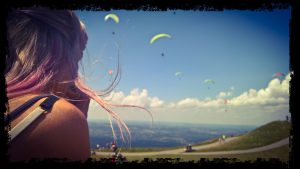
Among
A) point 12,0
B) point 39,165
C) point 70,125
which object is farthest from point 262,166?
point 12,0

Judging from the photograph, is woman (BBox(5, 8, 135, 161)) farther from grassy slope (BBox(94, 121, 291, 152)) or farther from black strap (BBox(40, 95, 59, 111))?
grassy slope (BBox(94, 121, 291, 152))

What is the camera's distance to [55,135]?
204 cm

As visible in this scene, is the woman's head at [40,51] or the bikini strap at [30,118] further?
the woman's head at [40,51]

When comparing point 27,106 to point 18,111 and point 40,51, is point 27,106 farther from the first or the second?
point 40,51

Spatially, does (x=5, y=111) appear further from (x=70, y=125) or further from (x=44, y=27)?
(x=44, y=27)

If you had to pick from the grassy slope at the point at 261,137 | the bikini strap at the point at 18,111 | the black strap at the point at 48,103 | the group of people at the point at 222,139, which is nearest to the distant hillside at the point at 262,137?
the grassy slope at the point at 261,137

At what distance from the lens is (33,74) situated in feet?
7.45

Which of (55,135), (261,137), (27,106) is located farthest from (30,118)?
(261,137)

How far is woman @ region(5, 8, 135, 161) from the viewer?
2.04 m

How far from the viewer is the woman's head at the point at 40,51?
7.48 ft

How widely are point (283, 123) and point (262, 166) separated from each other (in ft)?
171

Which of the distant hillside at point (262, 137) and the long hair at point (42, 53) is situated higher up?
the long hair at point (42, 53)

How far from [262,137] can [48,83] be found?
46800 millimetres

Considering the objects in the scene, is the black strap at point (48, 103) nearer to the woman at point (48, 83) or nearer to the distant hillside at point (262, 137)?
the woman at point (48, 83)
